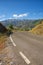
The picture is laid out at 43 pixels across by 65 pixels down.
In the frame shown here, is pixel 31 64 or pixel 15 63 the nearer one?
pixel 31 64

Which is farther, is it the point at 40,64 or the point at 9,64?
the point at 9,64

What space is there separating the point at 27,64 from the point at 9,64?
0.95 metres

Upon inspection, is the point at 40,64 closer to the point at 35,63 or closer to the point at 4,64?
the point at 35,63

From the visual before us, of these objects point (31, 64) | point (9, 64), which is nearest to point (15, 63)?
point (9, 64)

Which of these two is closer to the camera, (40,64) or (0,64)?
(40,64)

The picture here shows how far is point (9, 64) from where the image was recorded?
25.6 ft

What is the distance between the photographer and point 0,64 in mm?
7859

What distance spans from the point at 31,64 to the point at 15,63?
3.11 feet

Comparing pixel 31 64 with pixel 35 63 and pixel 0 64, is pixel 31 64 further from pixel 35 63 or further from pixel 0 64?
pixel 0 64

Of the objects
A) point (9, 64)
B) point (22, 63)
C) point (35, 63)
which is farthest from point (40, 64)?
point (9, 64)

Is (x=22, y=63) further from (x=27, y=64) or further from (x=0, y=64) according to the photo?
(x=0, y=64)

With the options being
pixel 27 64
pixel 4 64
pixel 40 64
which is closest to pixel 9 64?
pixel 4 64

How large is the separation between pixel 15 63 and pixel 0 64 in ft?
2.46

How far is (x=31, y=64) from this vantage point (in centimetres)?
740
